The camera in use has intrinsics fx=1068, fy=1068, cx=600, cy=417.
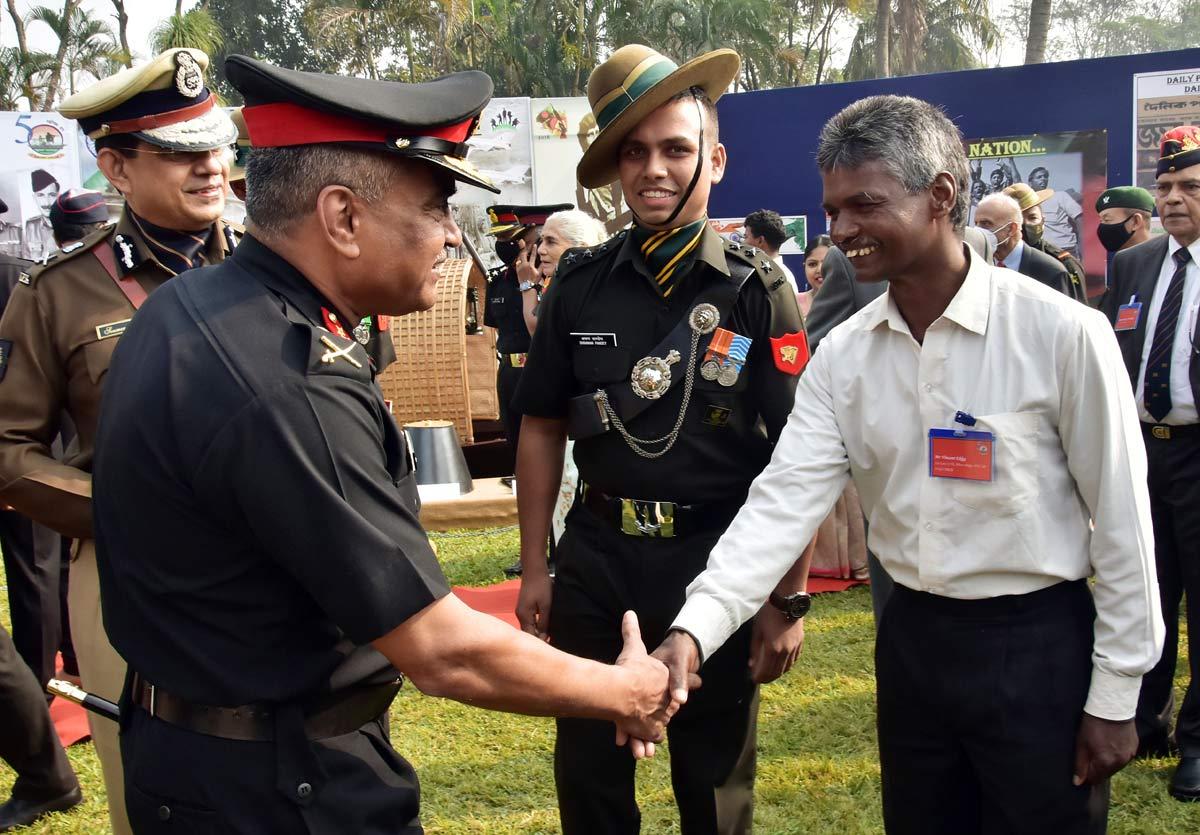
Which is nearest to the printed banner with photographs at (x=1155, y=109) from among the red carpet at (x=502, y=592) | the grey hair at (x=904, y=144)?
the red carpet at (x=502, y=592)

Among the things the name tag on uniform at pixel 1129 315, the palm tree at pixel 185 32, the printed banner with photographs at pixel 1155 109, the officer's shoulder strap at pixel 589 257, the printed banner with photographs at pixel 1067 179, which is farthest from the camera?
the palm tree at pixel 185 32

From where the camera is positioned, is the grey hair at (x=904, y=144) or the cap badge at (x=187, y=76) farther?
the cap badge at (x=187, y=76)

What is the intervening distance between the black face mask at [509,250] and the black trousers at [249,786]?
607cm

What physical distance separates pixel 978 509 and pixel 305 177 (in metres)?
1.50

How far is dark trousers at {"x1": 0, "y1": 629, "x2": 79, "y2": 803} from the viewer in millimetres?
3814

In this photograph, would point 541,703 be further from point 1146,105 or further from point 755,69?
point 755,69

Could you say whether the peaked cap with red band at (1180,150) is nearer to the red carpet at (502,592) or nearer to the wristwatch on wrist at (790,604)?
the wristwatch on wrist at (790,604)

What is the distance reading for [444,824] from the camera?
13.0ft

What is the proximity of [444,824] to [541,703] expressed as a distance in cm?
229

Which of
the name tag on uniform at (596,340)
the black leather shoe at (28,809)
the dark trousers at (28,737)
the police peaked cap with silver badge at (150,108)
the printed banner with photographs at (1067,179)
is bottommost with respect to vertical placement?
the black leather shoe at (28,809)

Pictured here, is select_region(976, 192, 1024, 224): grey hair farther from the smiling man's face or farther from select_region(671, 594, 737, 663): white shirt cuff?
select_region(671, 594, 737, 663): white shirt cuff

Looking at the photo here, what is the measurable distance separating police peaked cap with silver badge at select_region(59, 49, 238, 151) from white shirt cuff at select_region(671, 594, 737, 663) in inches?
72.7

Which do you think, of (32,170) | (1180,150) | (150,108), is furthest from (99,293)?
(32,170)

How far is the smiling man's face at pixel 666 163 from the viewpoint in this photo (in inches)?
116
